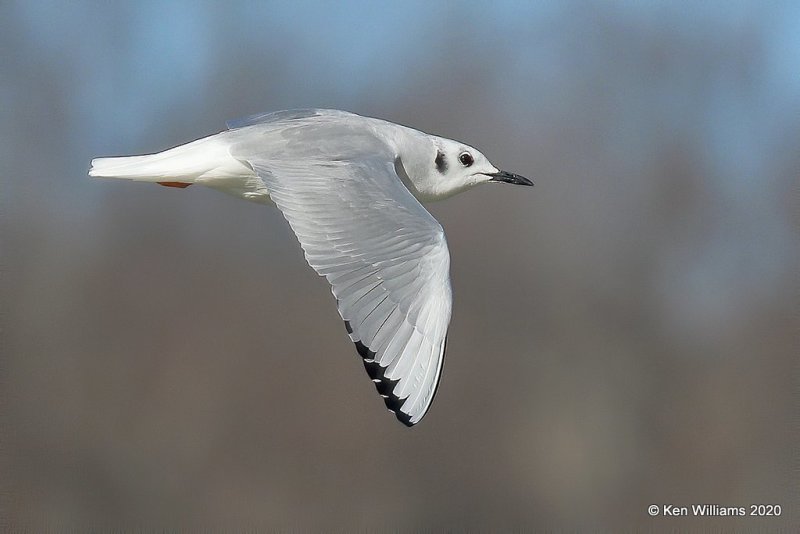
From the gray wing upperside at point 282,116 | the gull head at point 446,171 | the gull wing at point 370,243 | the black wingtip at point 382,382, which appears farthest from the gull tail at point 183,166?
the black wingtip at point 382,382

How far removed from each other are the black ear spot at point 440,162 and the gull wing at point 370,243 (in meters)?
0.14

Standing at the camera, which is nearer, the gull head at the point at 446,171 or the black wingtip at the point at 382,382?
the black wingtip at the point at 382,382

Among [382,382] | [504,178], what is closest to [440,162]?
[504,178]

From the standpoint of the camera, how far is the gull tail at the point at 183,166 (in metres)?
1.69

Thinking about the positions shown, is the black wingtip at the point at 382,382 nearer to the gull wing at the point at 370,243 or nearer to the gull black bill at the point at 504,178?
the gull wing at the point at 370,243

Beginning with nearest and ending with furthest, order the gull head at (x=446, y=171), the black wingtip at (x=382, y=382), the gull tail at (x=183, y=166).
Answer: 1. the black wingtip at (x=382, y=382)
2. the gull tail at (x=183, y=166)
3. the gull head at (x=446, y=171)

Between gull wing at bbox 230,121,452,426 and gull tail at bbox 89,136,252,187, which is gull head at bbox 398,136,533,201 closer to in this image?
gull wing at bbox 230,121,452,426

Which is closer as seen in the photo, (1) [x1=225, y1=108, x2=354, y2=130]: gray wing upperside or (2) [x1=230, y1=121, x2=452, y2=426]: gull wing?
(2) [x1=230, y1=121, x2=452, y2=426]: gull wing

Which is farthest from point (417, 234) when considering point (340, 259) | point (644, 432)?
point (644, 432)

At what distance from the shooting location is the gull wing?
141 cm

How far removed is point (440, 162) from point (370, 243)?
1.22ft

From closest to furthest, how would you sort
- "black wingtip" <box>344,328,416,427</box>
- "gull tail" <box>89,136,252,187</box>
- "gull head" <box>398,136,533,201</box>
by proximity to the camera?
"black wingtip" <box>344,328,416,427</box> → "gull tail" <box>89,136,252,187</box> → "gull head" <box>398,136,533,201</box>

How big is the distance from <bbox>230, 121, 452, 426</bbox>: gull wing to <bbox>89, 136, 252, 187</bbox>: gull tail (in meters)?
0.03

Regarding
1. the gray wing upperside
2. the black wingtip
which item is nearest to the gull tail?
the gray wing upperside
